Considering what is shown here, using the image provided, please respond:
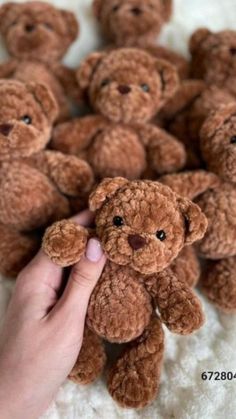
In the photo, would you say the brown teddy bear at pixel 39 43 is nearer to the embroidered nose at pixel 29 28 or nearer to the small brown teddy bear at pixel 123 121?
the embroidered nose at pixel 29 28

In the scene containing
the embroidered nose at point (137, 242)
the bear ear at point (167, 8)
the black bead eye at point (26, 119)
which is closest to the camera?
the embroidered nose at point (137, 242)

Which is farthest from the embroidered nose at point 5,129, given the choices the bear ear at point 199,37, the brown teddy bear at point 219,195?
the bear ear at point 199,37

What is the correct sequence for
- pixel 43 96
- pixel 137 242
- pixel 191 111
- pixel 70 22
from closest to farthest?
Result: pixel 137 242 < pixel 43 96 < pixel 191 111 < pixel 70 22

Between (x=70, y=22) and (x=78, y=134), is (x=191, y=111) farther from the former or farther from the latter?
(x=70, y=22)

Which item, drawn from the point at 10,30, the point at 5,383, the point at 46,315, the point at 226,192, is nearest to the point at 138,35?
the point at 10,30

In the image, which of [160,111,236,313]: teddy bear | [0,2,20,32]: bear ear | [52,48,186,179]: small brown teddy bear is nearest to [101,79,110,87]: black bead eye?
[52,48,186,179]: small brown teddy bear

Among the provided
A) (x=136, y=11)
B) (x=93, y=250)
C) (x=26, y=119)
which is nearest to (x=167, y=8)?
(x=136, y=11)

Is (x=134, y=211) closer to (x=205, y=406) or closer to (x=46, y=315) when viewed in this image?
(x=46, y=315)
